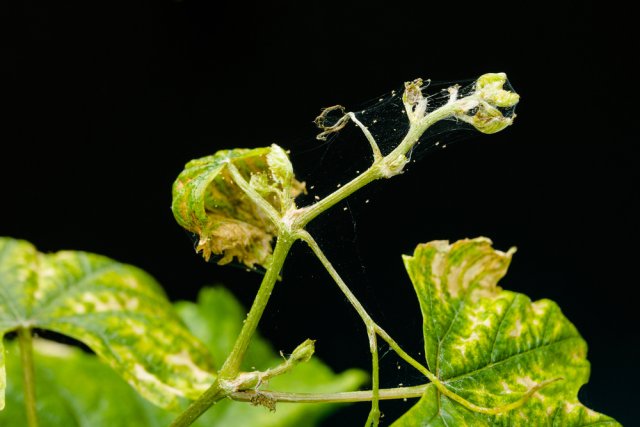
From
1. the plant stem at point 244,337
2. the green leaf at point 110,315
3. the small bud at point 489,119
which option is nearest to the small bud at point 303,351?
the plant stem at point 244,337

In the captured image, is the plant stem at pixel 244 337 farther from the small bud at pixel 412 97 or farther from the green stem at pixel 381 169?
the small bud at pixel 412 97

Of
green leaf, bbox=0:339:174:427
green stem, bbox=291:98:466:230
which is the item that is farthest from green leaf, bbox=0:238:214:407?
green stem, bbox=291:98:466:230

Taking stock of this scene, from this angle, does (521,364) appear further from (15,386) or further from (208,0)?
(208,0)

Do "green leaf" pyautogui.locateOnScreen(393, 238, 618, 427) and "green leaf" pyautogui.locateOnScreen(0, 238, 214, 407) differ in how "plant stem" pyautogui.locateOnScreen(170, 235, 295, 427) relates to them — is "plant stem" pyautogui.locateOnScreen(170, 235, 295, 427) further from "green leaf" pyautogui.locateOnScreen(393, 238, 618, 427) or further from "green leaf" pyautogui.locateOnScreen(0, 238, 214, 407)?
"green leaf" pyautogui.locateOnScreen(0, 238, 214, 407)

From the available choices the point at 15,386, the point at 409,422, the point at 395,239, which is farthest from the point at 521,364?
the point at 15,386

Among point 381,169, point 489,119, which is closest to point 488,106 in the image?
point 489,119

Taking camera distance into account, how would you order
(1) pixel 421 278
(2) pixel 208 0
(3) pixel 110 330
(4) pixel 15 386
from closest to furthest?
(1) pixel 421 278 < (3) pixel 110 330 < (4) pixel 15 386 < (2) pixel 208 0
